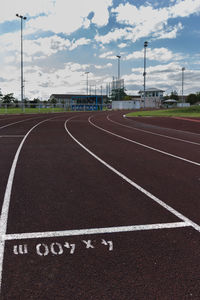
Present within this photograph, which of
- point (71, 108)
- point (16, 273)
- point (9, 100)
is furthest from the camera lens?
point (9, 100)

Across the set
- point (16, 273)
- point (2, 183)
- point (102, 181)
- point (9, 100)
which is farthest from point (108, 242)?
point (9, 100)

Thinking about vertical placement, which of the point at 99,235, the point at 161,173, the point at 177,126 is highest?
the point at 177,126

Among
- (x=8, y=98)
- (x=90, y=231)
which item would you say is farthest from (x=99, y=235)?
(x=8, y=98)

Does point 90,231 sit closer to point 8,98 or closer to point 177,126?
point 177,126

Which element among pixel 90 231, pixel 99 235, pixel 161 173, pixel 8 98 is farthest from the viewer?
pixel 8 98

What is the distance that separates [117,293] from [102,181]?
362cm

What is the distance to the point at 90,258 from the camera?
10.0 ft

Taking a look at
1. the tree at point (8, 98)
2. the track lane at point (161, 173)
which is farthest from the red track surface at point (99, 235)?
the tree at point (8, 98)

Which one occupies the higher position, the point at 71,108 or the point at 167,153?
the point at 71,108

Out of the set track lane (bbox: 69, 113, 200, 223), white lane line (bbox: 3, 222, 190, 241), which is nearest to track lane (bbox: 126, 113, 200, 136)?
track lane (bbox: 69, 113, 200, 223)

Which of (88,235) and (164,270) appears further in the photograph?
(88,235)

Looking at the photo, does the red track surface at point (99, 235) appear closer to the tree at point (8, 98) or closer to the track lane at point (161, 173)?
the track lane at point (161, 173)

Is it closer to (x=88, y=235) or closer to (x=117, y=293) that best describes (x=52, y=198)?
(x=88, y=235)

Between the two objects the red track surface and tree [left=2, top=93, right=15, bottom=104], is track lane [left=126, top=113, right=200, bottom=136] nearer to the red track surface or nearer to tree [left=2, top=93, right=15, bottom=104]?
the red track surface
